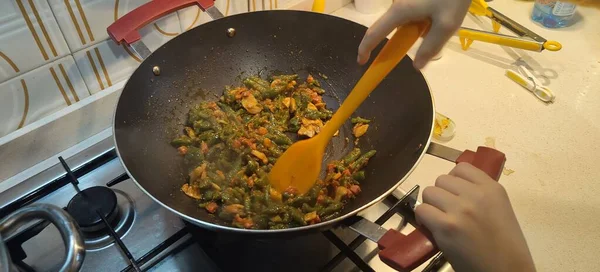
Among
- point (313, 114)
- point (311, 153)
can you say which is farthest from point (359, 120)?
point (311, 153)

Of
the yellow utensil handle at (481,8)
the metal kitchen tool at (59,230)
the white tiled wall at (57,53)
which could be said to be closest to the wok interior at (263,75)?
the white tiled wall at (57,53)

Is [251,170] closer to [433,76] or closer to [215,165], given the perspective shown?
[215,165]

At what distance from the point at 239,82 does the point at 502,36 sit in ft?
2.14

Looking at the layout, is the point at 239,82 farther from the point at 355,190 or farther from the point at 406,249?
the point at 406,249

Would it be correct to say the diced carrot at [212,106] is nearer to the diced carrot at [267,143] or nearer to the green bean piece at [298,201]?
the diced carrot at [267,143]

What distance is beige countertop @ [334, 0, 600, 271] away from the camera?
89cm

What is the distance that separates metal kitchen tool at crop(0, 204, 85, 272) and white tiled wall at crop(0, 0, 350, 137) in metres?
0.41

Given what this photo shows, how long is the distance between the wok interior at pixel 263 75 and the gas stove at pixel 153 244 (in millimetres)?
49

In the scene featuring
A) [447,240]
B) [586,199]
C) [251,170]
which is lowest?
[586,199]

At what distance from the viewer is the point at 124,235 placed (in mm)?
800

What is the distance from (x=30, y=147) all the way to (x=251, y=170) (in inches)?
17.6

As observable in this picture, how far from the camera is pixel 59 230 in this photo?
1.71 ft

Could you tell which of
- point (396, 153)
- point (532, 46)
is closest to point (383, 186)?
point (396, 153)

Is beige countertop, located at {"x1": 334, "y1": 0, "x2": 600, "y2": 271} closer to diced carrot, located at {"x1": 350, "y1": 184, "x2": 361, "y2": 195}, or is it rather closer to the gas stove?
diced carrot, located at {"x1": 350, "y1": 184, "x2": 361, "y2": 195}
